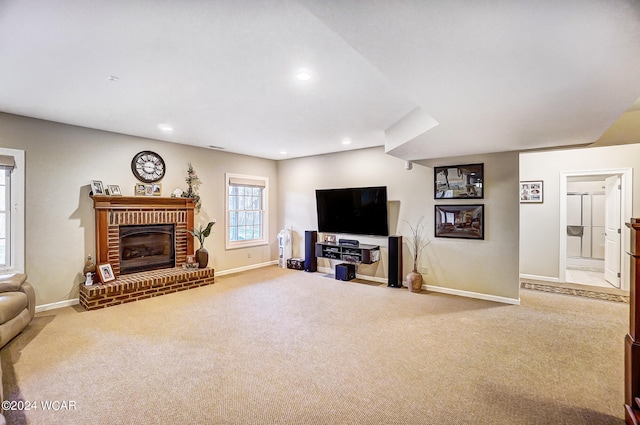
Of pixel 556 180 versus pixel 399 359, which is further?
pixel 556 180

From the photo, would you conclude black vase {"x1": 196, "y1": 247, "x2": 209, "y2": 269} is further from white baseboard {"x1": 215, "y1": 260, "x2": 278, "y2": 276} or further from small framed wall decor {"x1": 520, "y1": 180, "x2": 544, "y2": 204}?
small framed wall decor {"x1": 520, "y1": 180, "x2": 544, "y2": 204}

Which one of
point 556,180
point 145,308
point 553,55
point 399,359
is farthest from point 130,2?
point 556,180

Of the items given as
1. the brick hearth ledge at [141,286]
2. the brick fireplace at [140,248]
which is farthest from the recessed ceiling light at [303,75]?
the brick hearth ledge at [141,286]

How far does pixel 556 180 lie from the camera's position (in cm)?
562

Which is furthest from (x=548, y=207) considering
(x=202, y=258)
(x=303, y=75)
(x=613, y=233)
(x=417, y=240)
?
(x=202, y=258)

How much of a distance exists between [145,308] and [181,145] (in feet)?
9.74

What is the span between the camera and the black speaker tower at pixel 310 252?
21.1ft

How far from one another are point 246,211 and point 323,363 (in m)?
4.66

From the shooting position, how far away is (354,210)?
5945mm

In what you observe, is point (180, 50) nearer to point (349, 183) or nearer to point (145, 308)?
point (145, 308)

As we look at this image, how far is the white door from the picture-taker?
17.2ft

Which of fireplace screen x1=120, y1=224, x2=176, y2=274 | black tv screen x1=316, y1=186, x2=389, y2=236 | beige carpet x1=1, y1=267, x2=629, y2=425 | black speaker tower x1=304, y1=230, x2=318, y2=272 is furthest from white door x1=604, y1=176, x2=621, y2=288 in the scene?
fireplace screen x1=120, y1=224, x2=176, y2=274

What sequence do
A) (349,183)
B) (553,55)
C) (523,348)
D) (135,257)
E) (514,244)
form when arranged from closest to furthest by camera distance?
(553,55), (523,348), (514,244), (135,257), (349,183)

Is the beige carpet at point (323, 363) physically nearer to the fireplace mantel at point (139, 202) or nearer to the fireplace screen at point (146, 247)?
the fireplace screen at point (146, 247)
